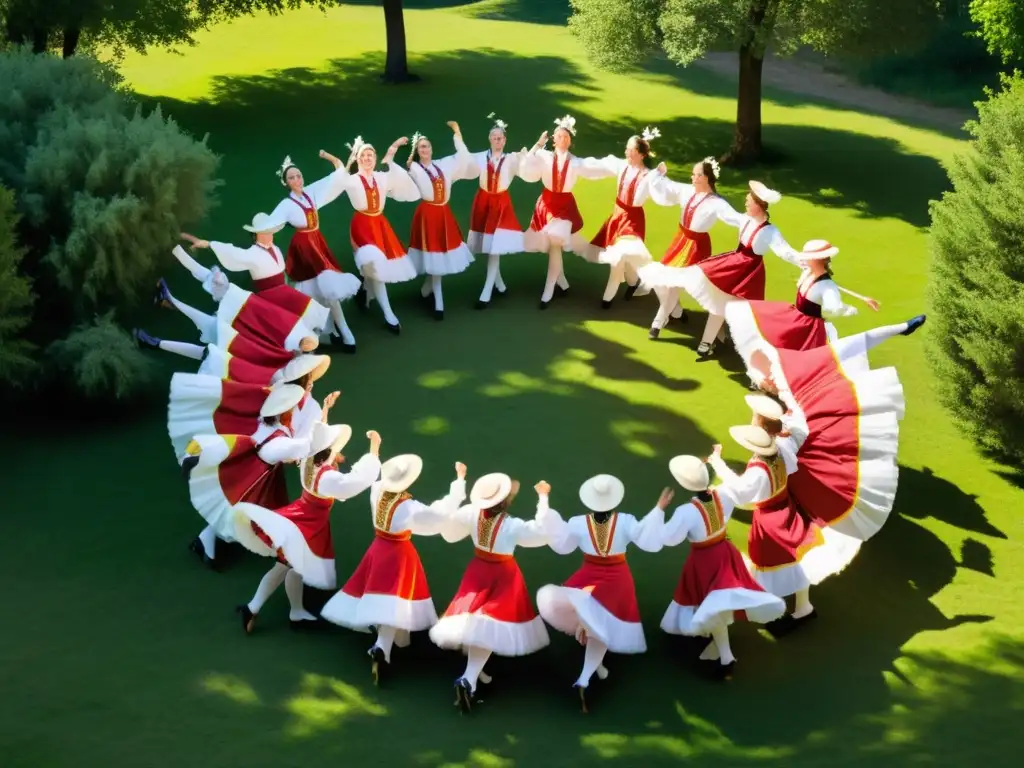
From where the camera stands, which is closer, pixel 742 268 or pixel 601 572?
pixel 601 572

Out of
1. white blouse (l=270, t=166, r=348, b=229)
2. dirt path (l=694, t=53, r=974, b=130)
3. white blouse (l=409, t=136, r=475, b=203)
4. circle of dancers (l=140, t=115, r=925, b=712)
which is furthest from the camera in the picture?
dirt path (l=694, t=53, r=974, b=130)

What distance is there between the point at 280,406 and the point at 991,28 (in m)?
9.36

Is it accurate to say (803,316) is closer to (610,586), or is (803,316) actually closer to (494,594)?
(610,586)

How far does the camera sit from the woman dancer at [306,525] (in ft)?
20.6

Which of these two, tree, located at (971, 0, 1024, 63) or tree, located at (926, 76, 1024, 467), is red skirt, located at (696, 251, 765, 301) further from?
tree, located at (971, 0, 1024, 63)

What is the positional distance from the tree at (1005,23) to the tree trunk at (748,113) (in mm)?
2761

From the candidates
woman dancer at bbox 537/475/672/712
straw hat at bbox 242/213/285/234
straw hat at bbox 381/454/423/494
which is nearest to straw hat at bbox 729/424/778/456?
woman dancer at bbox 537/475/672/712

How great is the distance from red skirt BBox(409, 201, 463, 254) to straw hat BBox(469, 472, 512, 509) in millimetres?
4615

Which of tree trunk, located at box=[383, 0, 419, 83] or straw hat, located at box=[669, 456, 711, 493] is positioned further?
tree trunk, located at box=[383, 0, 419, 83]

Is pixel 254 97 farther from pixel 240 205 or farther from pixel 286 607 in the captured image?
pixel 286 607

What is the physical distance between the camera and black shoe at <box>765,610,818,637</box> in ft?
21.6

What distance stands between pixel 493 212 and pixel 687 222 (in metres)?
1.96

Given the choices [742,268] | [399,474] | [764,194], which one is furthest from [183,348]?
[764,194]

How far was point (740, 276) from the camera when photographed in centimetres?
908
